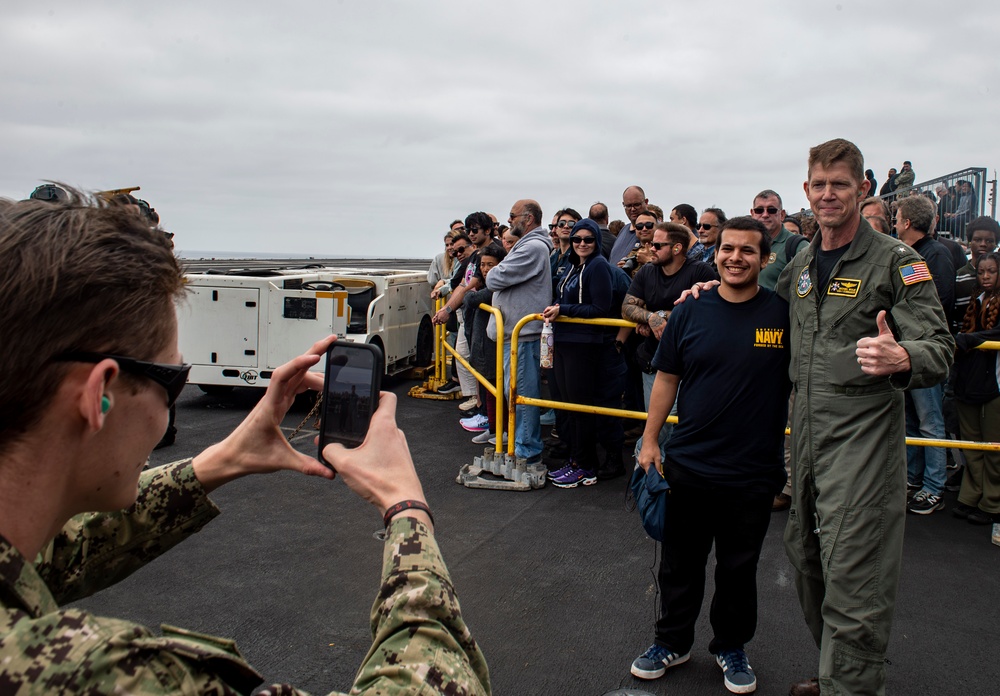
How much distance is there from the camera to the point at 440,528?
556cm

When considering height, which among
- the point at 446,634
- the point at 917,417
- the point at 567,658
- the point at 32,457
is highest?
the point at 32,457

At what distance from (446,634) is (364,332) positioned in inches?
356

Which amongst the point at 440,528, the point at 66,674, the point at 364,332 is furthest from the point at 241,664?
the point at 364,332

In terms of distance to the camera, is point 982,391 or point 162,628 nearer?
point 162,628

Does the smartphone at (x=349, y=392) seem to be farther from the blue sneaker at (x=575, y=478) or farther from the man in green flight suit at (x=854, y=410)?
the blue sneaker at (x=575, y=478)

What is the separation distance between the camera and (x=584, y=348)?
674 centimetres

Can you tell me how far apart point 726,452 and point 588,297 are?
3.25 meters

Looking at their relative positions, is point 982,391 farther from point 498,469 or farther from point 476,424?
point 476,424

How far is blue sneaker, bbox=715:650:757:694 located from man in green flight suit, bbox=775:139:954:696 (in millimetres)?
478

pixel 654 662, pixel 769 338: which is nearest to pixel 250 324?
pixel 654 662

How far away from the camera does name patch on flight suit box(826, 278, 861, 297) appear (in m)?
3.25

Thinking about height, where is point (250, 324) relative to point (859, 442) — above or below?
above

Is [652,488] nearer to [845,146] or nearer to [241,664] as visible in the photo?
[845,146]

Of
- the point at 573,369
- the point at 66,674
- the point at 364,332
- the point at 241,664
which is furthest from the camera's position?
the point at 364,332
